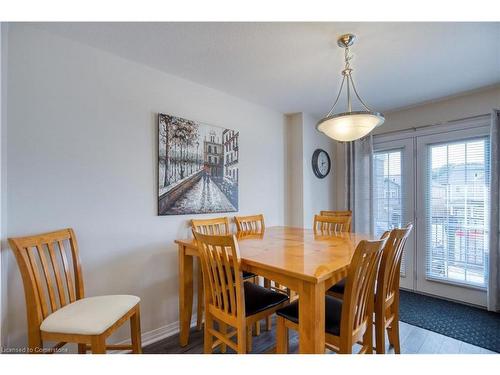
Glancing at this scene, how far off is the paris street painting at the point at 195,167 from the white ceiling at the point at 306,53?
1.65 ft

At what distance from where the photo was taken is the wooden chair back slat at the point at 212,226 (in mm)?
2175

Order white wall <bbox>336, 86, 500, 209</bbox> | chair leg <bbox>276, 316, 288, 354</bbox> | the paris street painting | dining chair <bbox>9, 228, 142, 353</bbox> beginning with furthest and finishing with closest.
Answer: white wall <bbox>336, 86, 500, 209</bbox>, the paris street painting, chair leg <bbox>276, 316, 288, 354</bbox>, dining chair <bbox>9, 228, 142, 353</bbox>

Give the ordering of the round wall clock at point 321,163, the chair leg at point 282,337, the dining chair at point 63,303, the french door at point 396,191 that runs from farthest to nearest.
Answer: the round wall clock at point 321,163 → the french door at point 396,191 → the chair leg at point 282,337 → the dining chair at point 63,303

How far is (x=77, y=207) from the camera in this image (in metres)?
1.70

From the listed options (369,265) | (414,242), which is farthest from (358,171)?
(369,265)

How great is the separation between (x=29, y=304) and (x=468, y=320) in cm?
353

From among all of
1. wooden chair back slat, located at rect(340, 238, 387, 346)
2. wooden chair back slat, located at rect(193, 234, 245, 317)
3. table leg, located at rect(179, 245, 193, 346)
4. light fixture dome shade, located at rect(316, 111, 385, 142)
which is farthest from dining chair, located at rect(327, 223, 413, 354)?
table leg, located at rect(179, 245, 193, 346)

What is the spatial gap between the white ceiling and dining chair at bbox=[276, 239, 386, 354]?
1443 millimetres

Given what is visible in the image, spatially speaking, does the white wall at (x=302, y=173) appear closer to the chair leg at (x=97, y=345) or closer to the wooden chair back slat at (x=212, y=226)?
the wooden chair back slat at (x=212, y=226)

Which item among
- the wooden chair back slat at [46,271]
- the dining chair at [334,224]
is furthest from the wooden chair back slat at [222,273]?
the dining chair at [334,224]

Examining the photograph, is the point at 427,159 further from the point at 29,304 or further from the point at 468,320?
the point at 29,304

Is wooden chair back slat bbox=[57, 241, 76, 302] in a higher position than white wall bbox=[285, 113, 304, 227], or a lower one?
lower

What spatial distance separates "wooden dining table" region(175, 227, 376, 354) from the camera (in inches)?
45.0

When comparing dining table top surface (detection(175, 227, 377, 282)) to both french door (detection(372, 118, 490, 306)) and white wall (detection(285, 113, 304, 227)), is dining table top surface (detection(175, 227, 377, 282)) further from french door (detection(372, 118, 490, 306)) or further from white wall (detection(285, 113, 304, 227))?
french door (detection(372, 118, 490, 306))
